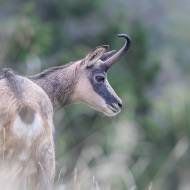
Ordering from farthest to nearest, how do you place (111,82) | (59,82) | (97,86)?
1. (111,82)
2. (97,86)
3. (59,82)

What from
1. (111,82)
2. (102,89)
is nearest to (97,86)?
(102,89)

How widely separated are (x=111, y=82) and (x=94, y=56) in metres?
10.0

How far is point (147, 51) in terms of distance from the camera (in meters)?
25.2

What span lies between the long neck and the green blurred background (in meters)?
3.02

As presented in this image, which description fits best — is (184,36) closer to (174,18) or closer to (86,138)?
(174,18)

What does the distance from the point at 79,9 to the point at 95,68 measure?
13937 millimetres

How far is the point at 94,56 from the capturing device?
43.5 feet

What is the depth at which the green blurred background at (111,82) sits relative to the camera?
20188mm

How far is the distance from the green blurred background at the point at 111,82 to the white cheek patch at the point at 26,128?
18.7 ft

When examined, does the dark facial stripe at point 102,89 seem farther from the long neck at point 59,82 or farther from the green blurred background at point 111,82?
the green blurred background at point 111,82

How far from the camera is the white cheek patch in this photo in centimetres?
1046

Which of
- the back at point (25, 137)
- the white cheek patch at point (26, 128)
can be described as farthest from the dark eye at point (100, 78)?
the white cheek patch at point (26, 128)

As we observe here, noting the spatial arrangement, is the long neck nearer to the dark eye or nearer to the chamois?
the dark eye

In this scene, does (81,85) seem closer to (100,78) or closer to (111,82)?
(100,78)
